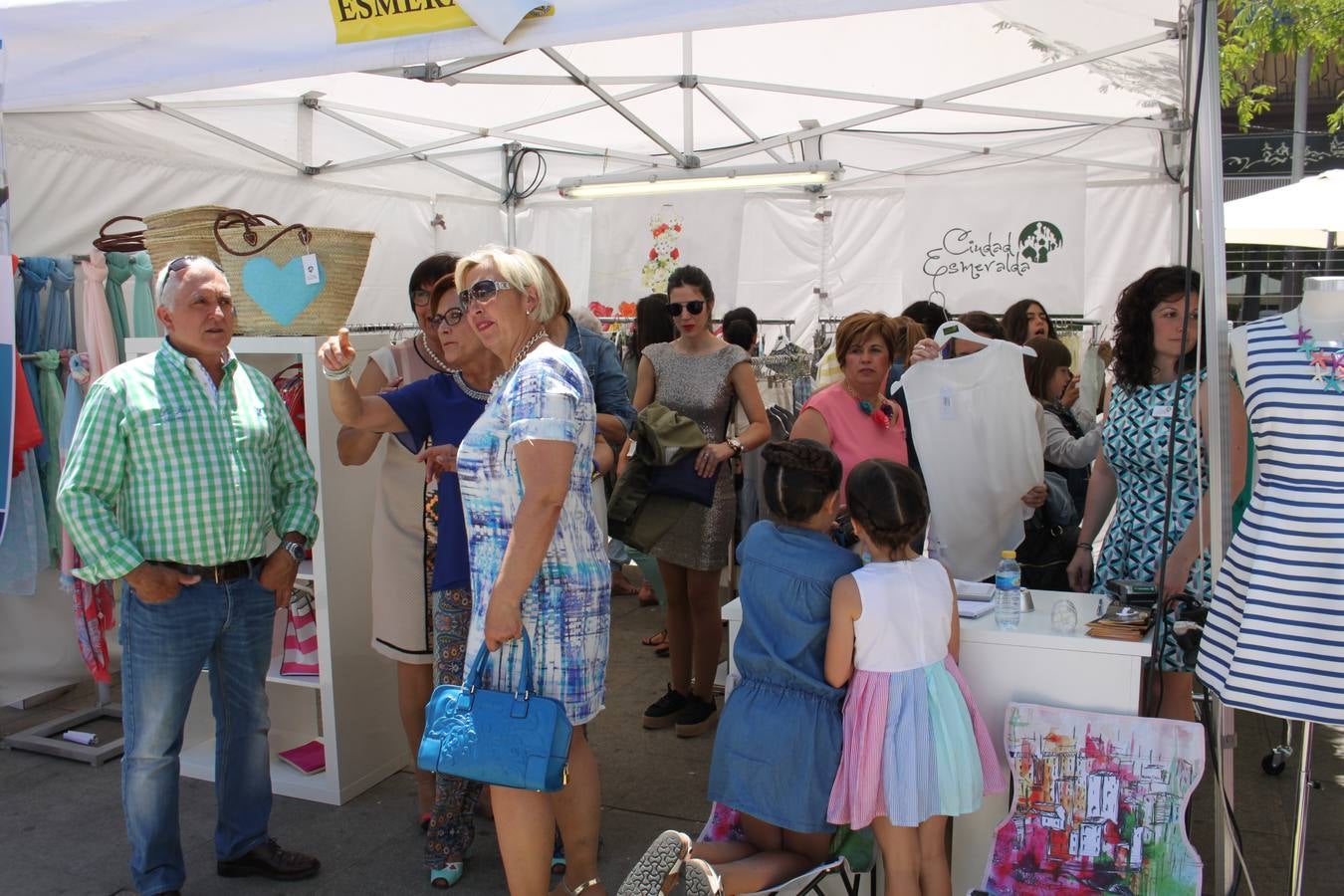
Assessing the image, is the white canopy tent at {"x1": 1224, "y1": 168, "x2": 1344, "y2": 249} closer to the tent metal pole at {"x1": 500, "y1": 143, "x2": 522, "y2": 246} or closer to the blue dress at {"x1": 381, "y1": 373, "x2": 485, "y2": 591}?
the blue dress at {"x1": 381, "y1": 373, "x2": 485, "y2": 591}

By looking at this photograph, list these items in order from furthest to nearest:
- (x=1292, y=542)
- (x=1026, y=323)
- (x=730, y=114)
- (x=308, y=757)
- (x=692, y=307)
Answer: (x=730, y=114) → (x=1026, y=323) → (x=692, y=307) → (x=308, y=757) → (x=1292, y=542)

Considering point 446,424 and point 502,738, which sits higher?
point 446,424

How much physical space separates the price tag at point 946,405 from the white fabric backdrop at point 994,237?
3572mm

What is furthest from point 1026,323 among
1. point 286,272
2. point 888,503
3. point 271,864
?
point 271,864

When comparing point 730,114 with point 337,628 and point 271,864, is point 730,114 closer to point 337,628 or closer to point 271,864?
point 337,628

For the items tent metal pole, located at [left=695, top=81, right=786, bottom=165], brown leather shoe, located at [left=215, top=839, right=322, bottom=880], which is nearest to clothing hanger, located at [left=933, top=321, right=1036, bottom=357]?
brown leather shoe, located at [left=215, top=839, right=322, bottom=880]

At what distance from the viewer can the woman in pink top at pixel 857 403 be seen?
11.8 feet

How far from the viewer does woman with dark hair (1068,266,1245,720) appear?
2.83 m

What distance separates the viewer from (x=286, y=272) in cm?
346

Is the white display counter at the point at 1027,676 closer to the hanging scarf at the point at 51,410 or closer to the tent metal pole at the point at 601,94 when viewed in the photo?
the hanging scarf at the point at 51,410

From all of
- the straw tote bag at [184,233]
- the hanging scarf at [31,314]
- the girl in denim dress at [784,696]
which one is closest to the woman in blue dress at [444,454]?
the straw tote bag at [184,233]

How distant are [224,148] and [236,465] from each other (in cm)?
439

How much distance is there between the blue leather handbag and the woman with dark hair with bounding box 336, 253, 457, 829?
1.00 m

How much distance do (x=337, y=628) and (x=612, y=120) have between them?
16.6ft
